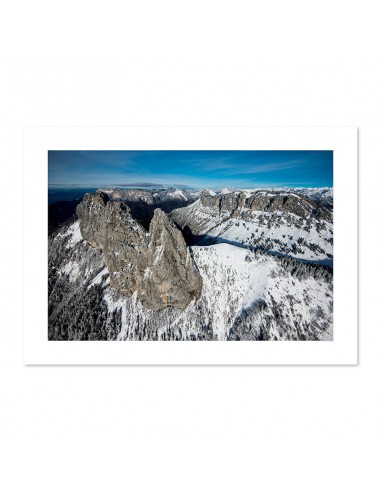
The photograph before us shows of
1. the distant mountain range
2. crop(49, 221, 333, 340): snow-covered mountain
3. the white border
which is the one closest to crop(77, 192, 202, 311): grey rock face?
the distant mountain range

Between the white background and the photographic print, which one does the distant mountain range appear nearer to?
the photographic print
